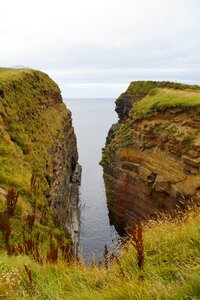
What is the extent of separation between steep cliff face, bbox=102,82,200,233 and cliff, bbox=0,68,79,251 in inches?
251

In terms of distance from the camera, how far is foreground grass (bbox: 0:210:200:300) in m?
5.72

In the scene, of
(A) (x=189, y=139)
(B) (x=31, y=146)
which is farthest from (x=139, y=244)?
(B) (x=31, y=146)

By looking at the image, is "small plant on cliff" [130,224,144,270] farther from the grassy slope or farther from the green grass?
the green grass

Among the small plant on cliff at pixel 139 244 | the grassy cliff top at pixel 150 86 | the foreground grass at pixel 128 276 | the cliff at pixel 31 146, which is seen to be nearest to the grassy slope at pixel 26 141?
the cliff at pixel 31 146

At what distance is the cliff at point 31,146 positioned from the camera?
20891 millimetres

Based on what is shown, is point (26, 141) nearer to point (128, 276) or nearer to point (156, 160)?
point (156, 160)

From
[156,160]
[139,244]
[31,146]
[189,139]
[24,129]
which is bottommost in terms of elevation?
[156,160]

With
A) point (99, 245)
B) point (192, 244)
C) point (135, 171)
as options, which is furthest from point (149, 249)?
point (99, 245)

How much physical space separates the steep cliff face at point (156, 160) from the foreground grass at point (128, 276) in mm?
18444

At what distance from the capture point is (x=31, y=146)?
31.0 meters

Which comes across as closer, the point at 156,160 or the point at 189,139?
the point at 189,139

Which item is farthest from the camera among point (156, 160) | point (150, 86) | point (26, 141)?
point (150, 86)

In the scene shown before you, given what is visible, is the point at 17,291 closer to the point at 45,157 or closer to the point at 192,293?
the point at 192,293

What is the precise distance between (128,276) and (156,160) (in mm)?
26727
